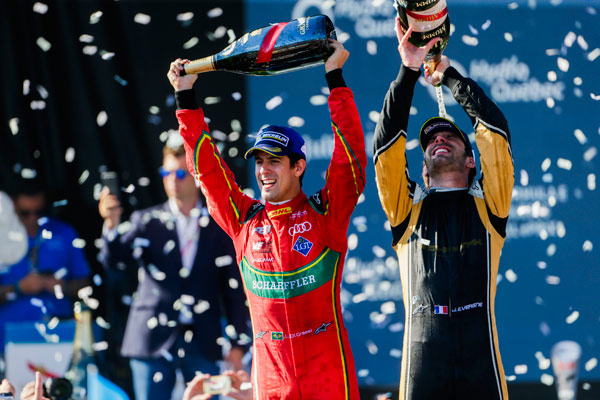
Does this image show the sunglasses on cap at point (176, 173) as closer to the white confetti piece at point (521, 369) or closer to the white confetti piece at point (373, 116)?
the white confetti piece at point (373, 116)

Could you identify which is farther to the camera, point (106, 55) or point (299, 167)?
point (106, 55)

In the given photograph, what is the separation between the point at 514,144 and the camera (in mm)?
4027

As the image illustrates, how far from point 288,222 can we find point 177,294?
145 cm

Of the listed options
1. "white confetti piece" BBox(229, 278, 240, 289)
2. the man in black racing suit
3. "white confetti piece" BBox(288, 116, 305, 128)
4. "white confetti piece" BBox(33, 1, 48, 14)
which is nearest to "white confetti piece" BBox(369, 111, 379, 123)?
"white confetti piece" BBox(288, 116, 305, 128)

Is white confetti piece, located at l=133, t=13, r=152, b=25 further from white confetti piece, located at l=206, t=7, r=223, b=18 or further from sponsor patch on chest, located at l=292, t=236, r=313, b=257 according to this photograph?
sponsor patch on chest, located at l=292, t=236, r=313, b=257

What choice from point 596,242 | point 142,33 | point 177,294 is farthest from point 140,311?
point 596,242

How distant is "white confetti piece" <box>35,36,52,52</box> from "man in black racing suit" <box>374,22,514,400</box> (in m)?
2.03

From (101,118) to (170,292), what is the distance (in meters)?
0.95

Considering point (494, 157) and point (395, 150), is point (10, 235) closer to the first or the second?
point (395, 150)

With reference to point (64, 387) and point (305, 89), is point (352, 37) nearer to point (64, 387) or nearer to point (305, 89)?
point (305, 89)

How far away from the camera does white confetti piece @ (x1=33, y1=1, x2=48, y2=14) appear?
3.82m

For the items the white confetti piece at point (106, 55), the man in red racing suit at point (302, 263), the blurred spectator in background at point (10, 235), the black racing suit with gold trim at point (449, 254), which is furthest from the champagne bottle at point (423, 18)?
the blurred spectator in background at point (10, 235)

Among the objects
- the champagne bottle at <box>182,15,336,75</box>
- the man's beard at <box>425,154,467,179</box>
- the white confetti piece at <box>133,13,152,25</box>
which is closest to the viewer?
the champagne bottle at <box>182,15,336,75</box>

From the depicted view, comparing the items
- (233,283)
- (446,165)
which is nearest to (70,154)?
(233,283)
